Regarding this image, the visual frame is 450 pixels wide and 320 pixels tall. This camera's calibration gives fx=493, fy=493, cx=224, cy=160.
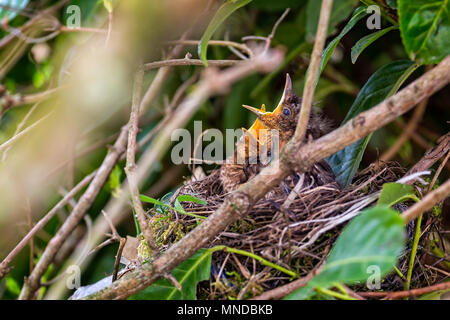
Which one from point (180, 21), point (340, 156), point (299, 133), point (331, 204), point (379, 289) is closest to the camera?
point (299, 133)

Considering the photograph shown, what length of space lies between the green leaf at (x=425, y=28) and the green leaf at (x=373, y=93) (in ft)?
1.24

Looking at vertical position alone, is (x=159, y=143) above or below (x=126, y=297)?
above

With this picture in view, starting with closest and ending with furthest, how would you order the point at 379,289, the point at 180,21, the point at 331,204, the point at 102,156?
1. the point at 379,289
2. the point at 331,204
3. the point at 180,21
4. the point at 102,156

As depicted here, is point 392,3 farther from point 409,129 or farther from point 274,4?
point 409,129

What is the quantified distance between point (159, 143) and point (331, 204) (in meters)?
0.89

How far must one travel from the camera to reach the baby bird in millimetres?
1716

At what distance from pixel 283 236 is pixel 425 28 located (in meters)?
0.57

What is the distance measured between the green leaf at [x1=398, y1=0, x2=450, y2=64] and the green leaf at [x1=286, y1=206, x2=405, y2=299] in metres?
0.39

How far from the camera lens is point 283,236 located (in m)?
1.21

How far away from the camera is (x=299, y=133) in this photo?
977 millimetres

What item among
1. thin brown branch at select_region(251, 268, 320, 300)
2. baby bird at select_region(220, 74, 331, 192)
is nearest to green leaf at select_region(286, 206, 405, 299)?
thin brown branch at select_region(251, 268, 320, 300)

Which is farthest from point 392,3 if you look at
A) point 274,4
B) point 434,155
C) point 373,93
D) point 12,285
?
point 12,285
